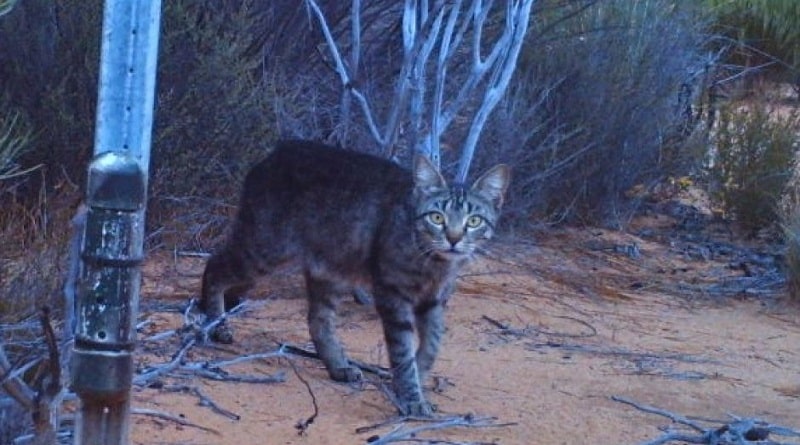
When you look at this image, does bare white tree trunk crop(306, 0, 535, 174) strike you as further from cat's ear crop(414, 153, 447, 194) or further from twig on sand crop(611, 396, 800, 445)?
twig on sand crop(611, 396, 800, 445)

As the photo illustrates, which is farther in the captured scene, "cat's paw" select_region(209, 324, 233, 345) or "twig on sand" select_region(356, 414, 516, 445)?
"cat's paw" select_region(209, 324, 233, 345)

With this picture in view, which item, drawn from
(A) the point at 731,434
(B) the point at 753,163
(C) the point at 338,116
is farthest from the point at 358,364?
(B) the point at 753,163

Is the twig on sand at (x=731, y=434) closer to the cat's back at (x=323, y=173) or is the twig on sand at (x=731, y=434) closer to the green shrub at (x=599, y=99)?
the cat's back at (x=323, y=173)

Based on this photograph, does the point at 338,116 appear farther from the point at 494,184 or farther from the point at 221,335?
the point at 494,184

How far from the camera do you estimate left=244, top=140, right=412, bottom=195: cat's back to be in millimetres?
6957

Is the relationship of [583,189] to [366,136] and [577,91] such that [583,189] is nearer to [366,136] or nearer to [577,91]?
[577,91]

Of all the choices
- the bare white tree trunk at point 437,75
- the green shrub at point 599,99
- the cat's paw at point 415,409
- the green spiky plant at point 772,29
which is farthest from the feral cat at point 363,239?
the green spiky plant at point 772,29

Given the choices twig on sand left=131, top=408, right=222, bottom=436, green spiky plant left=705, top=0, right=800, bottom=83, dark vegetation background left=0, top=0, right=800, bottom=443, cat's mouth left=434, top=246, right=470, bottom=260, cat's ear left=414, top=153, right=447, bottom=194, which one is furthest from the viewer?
green spiky plant left=705, top=0, right=800, bottom=83

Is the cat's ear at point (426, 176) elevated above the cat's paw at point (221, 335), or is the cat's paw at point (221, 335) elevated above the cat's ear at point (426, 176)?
the cat's ear at point (426, 176)

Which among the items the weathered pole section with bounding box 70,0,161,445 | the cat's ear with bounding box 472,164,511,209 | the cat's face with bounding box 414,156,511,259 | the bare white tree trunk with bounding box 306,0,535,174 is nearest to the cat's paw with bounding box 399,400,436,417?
the cat's face with bounding box 414,156,511,259

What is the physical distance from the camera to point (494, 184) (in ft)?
22.0

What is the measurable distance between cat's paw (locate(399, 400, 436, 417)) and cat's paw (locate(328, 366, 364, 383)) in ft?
1.88

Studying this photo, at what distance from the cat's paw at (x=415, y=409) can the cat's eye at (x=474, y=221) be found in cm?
80

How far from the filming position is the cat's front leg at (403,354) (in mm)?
6246
